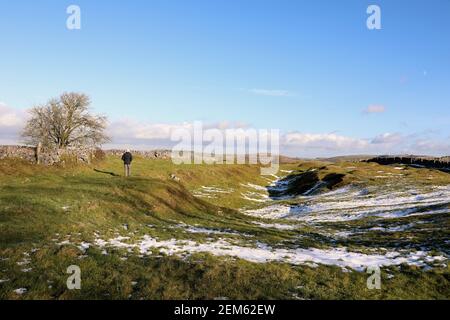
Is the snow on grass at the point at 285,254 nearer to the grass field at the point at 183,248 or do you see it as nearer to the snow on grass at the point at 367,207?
the grass field at the point at 183,248

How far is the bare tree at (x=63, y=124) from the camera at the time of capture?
209 feet

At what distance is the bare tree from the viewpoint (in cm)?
6384

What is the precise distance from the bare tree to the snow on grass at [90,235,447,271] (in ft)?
160

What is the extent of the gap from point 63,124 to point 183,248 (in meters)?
52.6

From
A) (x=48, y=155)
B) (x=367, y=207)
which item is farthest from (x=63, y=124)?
(x=367, y=207)

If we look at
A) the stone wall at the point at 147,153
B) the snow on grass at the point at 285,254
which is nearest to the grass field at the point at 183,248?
the snow on grass at the point at 285,254

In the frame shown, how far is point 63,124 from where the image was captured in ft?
211

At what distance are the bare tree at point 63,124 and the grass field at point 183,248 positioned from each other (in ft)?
76.3

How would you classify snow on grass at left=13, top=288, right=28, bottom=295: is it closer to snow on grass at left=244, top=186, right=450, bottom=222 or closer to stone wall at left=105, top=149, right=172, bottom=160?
snow on grass at left=244, top=186, right=450, bottom=222

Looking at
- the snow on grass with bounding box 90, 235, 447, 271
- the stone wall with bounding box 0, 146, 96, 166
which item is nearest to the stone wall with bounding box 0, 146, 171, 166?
the stone wall with bounding box 0, 146, 96, 166

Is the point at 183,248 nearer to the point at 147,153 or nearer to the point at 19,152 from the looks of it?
the point at 19,152

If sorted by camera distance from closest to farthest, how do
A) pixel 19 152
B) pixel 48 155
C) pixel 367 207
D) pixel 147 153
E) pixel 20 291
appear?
1. pixel 20 291
2. pixel 367 207
3. pixel 19 152
4. pixel 48 155
5. pixel 147 153

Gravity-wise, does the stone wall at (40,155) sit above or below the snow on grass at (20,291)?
above
